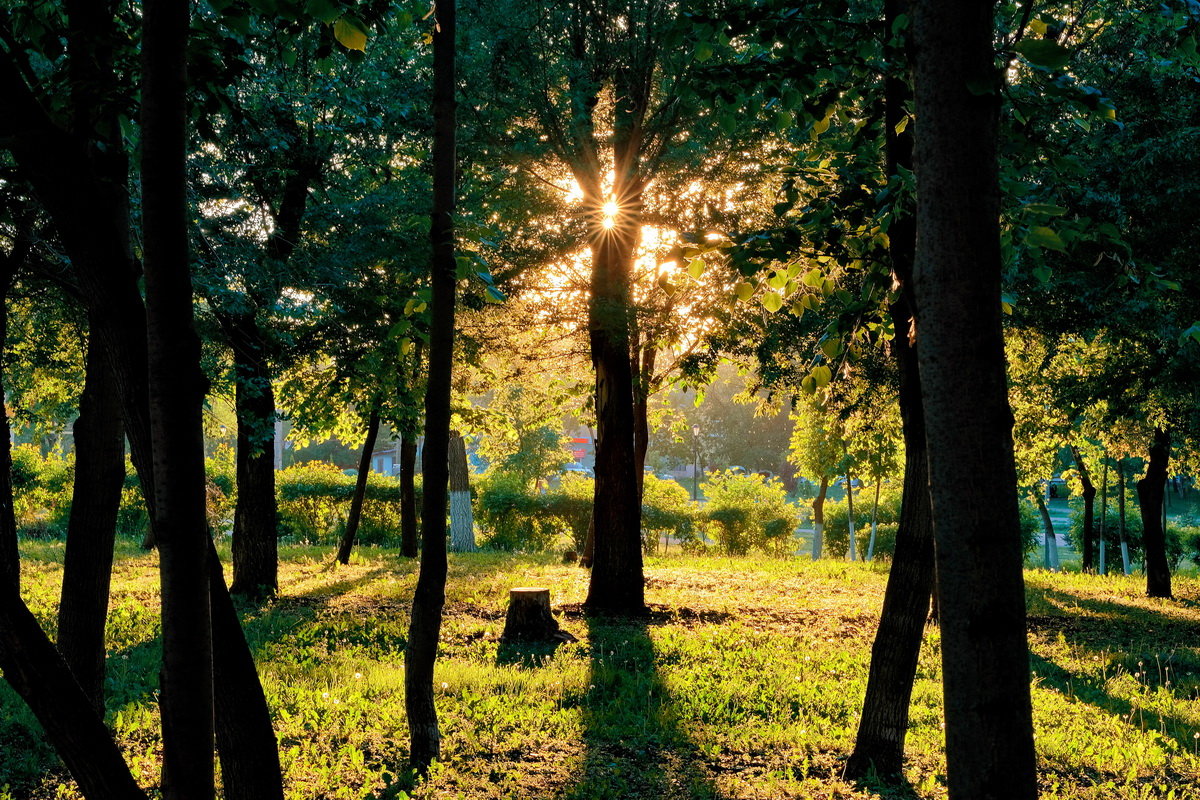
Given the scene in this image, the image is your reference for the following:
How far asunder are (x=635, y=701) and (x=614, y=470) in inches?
215

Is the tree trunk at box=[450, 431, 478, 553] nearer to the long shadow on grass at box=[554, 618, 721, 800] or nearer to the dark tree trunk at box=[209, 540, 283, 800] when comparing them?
the long shadow on grass at box=[554, 618, 721, 800]

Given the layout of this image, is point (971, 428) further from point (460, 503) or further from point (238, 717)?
point (460, 503)

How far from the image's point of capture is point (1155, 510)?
16156 mm

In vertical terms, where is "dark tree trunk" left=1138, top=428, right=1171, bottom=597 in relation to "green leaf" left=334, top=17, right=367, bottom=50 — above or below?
below

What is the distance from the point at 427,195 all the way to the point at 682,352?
13.7 feet

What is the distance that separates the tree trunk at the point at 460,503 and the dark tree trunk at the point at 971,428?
20.0 meters

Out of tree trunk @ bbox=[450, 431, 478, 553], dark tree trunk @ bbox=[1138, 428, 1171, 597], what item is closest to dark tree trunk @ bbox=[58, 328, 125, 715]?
dark tree trunk @ bbox=[1138, 428, 1171, 597]

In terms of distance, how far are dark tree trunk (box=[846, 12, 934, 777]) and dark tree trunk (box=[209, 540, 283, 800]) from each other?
3.35 meters

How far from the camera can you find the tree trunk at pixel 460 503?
21.7 meters

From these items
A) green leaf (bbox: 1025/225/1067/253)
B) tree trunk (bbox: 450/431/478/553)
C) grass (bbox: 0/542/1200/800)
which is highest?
green leaf (bbox: 1025/225/1067/253)

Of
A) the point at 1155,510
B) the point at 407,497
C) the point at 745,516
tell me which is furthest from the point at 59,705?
the point at 745,516

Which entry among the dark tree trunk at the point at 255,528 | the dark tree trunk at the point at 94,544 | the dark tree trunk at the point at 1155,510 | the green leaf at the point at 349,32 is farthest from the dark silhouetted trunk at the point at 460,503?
the green leaf at the point at 349,32

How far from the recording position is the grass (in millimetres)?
5168

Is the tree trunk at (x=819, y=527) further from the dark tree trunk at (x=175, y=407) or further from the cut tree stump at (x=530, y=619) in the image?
the dark tree trunk at (x=175, y=407)
